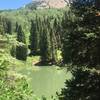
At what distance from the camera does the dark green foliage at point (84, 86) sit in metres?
10.4

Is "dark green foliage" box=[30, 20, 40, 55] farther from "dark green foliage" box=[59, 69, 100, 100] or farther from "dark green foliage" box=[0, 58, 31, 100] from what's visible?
"dark green foliage" box=[59, 69, 100, 100]

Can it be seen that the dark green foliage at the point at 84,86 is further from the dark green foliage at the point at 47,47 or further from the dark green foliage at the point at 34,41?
the dark green foliage at the point at 34,41

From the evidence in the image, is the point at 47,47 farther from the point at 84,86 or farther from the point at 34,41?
the point at 84,86

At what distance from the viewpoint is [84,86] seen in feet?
34.9

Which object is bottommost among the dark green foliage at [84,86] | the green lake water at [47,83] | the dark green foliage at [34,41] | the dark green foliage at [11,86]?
the dark green foliage at [34,41]

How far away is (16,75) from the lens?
18.1m

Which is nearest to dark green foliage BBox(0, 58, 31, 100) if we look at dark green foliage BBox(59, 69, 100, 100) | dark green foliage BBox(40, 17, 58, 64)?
dark green foliage BBox(59, 69, 100, 100)

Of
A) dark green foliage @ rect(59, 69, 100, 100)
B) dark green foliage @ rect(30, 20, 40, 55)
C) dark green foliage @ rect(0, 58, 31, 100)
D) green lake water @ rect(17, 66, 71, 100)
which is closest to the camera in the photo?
dark green foliage @ rect(59, 69, 100, 100)

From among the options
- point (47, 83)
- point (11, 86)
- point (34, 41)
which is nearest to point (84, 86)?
point (11, 86)

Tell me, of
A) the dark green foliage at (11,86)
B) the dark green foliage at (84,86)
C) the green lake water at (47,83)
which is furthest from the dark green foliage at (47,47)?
the dark green foliage at (84,86)

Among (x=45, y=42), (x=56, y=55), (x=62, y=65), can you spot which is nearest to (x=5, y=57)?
(x=62, y=65)

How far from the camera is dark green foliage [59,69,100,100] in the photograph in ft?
34.2

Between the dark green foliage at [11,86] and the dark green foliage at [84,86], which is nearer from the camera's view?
the dark green foliage at [84,86]

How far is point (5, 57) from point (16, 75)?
93 centimetres
